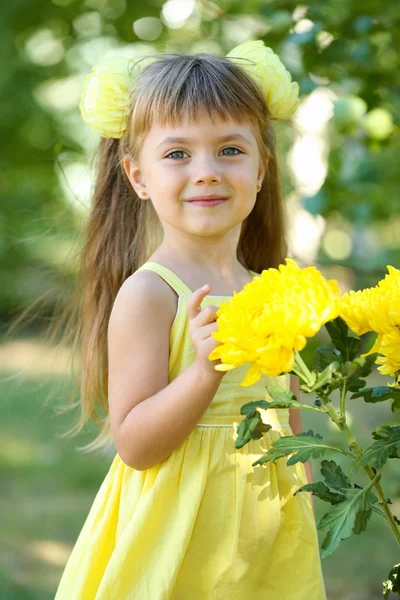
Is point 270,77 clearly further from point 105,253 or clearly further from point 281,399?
point 281,399

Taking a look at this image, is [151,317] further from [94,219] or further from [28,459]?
[28,459]

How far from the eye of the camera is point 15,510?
4.99m

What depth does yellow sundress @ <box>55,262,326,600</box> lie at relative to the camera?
65.2 inches

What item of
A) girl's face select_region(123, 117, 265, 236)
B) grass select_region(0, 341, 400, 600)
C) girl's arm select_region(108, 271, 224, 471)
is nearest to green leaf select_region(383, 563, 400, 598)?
girl's arm select_region(108, 271, 224, 471)

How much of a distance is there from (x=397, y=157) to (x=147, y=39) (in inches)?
48.1

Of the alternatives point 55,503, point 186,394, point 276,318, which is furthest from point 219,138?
point 55,503

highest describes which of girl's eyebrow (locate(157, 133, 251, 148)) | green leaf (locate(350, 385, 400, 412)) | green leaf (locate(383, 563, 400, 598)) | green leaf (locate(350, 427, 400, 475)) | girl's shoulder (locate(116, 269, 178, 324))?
girl's eyebrow (locate(157, 133, 251, 148))

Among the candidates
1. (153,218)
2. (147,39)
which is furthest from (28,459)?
(153,218)

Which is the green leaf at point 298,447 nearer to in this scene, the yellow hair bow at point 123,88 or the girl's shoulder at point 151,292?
the girl's shoulder at point 151,292

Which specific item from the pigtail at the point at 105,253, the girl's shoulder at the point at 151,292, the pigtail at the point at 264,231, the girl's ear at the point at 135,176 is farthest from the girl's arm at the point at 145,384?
the pigtail at the point at 264,231

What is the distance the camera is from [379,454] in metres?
1.19

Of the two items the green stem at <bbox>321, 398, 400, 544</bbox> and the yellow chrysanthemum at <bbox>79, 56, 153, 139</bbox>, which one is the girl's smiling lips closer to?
the yellow chrysanthemum at <bbox>79, 56, 153, 139</bbox>

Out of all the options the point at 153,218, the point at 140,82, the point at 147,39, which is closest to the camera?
the point at 140,82

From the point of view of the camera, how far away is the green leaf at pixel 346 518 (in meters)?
1.17
